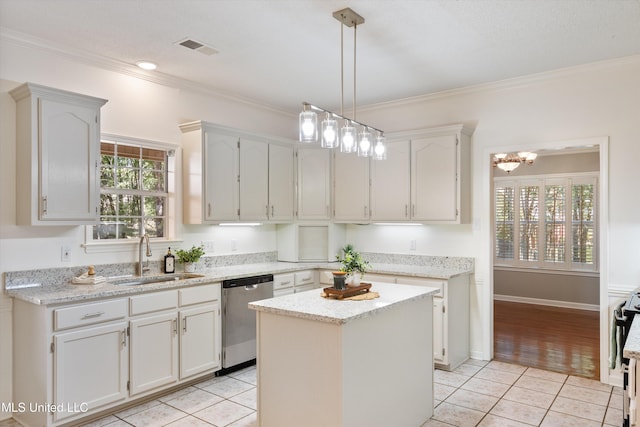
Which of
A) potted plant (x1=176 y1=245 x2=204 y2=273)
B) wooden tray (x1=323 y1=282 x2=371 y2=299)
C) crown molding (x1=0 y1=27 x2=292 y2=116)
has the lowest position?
wooden tray (x1=323 y1=282 x2=371 y2=299)

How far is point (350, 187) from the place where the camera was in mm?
5113

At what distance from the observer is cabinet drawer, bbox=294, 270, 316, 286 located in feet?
15.5

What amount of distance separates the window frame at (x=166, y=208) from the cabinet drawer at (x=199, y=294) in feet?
2.17

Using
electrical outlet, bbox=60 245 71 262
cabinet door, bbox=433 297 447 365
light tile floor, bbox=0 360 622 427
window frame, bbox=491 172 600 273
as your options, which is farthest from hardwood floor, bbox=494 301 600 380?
electrical outlet, bbox=60 245 71 262

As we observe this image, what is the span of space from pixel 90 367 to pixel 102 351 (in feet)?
0.40

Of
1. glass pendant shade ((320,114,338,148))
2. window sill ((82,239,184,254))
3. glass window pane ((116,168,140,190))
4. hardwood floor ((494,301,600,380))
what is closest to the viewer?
glass pendant shade ((320,114,338,148))

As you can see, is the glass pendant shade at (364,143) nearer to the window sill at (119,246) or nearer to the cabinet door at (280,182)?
the cabinet door at (280,182)

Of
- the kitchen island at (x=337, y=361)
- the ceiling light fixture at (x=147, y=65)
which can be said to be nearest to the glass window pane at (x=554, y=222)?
the kitchen island at (x=337, y=361)

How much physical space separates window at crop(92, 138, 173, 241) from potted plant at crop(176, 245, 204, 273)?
274 mm

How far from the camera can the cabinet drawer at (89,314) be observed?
287 cm

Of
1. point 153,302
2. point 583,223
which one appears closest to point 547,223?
point 583,223

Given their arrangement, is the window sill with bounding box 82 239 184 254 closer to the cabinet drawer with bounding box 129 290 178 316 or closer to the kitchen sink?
the kitchen sink

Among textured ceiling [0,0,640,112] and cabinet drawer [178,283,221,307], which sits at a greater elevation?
textured ceiling [0,0,640,112]

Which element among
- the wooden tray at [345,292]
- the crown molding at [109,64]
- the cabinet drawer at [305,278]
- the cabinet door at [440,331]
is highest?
the crown molding at [109,64]
